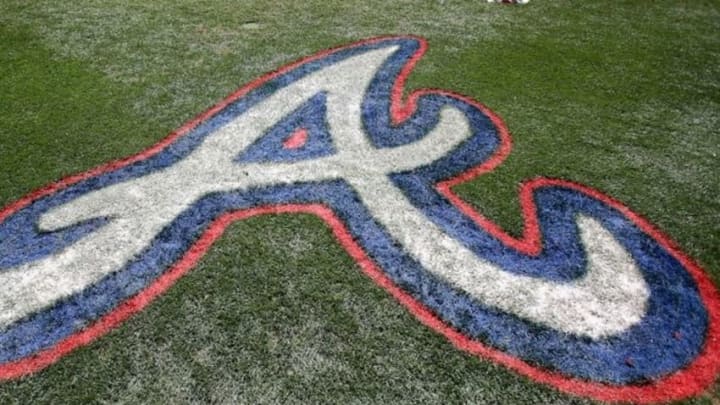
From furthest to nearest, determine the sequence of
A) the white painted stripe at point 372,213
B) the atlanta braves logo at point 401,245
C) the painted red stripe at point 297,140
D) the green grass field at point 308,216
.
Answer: the painted red stripe at point 297,140
the white painted stripe at point 372,213
the atlanta braves logo at point 401,245
the green grass field at point 308,216

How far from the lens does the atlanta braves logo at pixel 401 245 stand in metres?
4.06

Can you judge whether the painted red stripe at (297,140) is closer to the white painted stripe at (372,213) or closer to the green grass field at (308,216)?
the white painted stripe at (372,213)

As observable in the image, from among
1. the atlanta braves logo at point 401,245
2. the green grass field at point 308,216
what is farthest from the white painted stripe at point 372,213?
the green grass field at point 308,216

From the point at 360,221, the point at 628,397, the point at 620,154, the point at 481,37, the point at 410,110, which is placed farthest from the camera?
the point at 481,37

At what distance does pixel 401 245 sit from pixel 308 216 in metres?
0.80

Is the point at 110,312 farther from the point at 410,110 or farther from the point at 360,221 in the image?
the point at 410,110

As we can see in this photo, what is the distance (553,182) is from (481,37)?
3363 millimetres

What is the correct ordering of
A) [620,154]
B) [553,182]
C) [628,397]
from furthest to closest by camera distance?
[620,154] < [553,182] < [628,397]

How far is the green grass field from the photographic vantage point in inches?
153

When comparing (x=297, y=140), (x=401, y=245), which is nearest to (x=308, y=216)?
(x=401, y=245)

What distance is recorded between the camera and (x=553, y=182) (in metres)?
5.50

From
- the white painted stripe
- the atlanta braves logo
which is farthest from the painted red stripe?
the white painted stripe

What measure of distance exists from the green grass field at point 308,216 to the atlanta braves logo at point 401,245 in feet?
0.51

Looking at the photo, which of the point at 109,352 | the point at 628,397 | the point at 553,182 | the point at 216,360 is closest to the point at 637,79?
the point at 553,182
